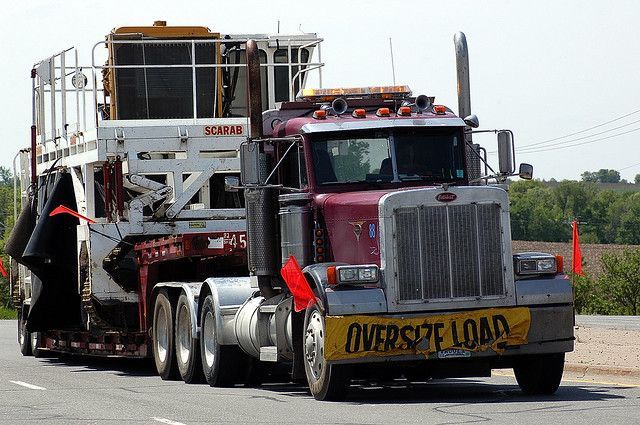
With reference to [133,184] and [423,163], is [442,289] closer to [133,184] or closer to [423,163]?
[423,163]

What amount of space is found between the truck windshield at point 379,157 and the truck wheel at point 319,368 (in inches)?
69.7

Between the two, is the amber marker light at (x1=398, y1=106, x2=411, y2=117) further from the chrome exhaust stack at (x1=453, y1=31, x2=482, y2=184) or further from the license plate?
the license plate

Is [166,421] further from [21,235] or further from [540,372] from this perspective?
[21,235]

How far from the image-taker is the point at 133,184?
19984mm

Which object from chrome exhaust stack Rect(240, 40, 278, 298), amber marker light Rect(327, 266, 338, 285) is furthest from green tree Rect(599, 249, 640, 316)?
amber marker light Rect(327, 266, 338, 285)

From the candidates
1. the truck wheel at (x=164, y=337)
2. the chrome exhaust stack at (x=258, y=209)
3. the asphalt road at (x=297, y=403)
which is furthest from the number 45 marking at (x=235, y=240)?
the chrome exhaust stack at (x=258, y=209)

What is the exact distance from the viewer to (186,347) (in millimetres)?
18875

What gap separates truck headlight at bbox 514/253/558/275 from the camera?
49.4ft

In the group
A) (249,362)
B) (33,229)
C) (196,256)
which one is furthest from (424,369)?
(33,229)

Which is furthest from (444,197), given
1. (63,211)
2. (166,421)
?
(63,211)

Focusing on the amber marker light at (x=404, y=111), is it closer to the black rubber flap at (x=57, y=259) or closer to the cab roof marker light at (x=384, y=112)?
the cab roof marker light at (x=384, y=112)

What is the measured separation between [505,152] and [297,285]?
2728 mm

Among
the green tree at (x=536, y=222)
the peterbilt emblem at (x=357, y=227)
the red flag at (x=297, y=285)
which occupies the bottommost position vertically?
the red flag at (x=297, y=285)

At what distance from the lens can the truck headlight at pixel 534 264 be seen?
15.1 metres
